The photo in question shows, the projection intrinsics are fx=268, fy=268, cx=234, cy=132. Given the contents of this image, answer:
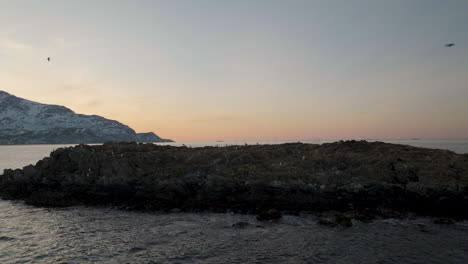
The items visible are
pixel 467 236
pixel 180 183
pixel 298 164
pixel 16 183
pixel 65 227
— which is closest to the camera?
pixel 467 236

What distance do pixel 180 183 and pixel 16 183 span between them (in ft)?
83.8

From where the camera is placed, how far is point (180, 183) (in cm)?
3322

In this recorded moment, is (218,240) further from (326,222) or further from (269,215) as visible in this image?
(326,222)

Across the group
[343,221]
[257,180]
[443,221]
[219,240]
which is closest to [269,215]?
[343,221]

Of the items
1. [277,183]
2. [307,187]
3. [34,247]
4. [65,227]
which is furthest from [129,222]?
[307,187]

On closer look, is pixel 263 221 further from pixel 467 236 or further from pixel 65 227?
pixel 65 227

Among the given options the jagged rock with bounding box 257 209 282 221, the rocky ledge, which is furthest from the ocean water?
the rocky ledge

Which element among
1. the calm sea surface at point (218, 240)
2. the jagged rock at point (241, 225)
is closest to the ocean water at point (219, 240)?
the calm sea surface at point (218, 240)

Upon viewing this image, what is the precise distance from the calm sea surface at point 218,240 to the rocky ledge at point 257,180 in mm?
3517

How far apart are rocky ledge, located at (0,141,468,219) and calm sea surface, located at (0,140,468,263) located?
3517mm

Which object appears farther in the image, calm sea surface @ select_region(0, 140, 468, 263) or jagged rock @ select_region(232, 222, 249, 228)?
jagged rock @ select_region(232, 222, 249, 228)

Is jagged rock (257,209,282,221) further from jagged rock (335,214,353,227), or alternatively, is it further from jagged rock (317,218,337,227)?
jagged rock (335,214,353,227)

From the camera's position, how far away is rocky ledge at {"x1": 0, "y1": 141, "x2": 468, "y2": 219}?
27656 millimetres

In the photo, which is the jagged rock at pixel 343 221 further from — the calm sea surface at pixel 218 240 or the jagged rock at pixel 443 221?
the jagged rock at pixel 443 221
